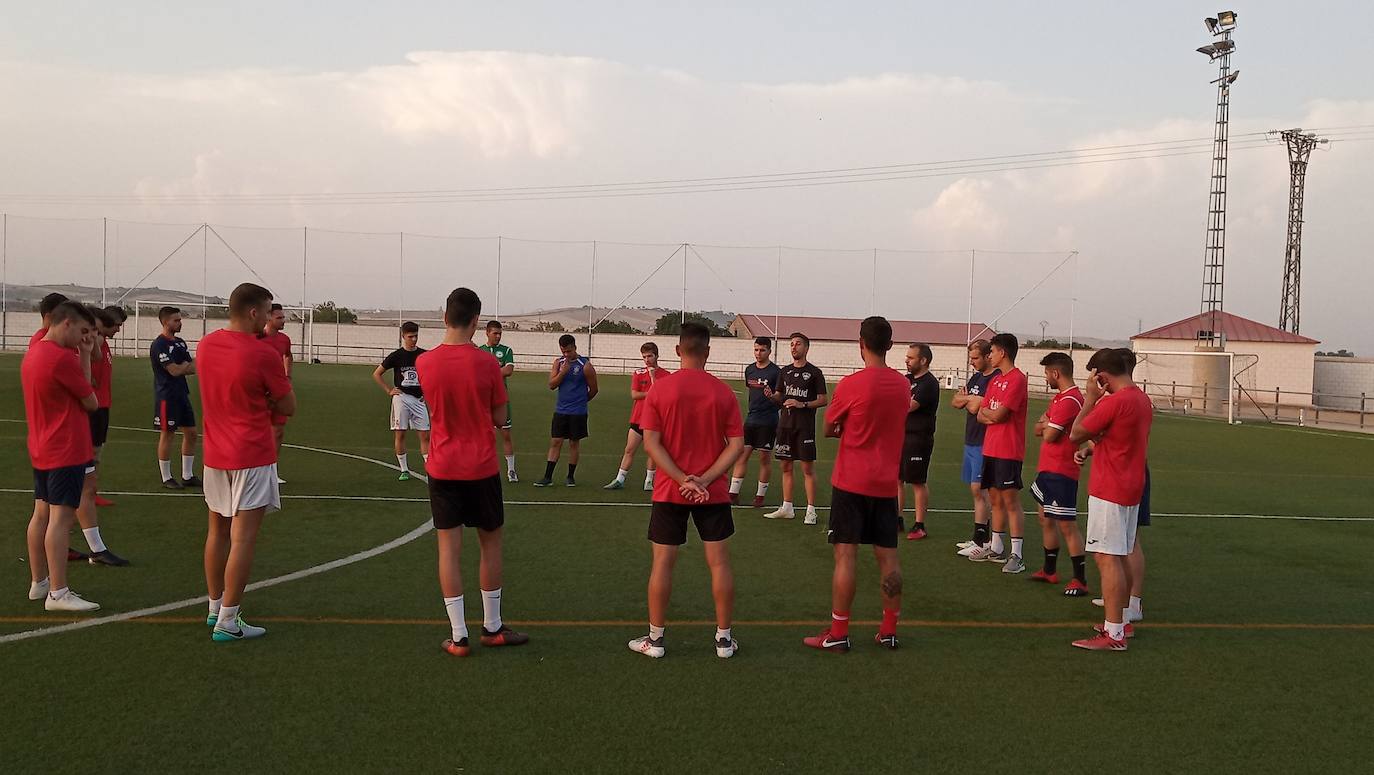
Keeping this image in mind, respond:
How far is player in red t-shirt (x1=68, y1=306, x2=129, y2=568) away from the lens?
7.30m

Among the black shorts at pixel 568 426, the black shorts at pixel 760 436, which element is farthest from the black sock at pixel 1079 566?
the black shorts at pixel 568 426

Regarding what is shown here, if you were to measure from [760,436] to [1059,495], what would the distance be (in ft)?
14.6

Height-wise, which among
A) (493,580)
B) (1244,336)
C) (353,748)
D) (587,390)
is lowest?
(353,748)

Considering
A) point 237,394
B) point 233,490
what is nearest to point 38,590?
point 233,490

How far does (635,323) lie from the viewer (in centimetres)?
5078

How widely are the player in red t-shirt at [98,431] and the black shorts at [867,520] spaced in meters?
5.15

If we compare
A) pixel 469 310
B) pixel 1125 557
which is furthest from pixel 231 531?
pixel 1125 557

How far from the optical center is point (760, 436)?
37.3ft

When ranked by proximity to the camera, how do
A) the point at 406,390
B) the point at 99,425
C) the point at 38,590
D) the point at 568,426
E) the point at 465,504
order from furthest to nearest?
the point at 568,426, the point at 406,390, the point at 99,425, the point at 38,590, the point at 465,504

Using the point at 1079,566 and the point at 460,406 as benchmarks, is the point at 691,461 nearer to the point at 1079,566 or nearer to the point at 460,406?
the point at 460,406

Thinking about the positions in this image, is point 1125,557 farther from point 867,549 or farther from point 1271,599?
point 867,549

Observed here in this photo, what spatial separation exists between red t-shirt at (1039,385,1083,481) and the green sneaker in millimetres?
5680

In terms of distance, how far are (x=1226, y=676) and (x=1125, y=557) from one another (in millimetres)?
891

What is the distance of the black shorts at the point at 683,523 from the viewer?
550 cm
